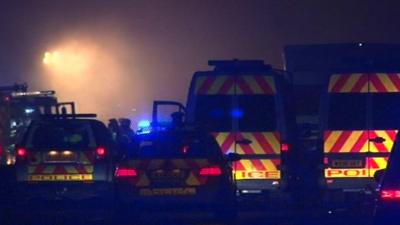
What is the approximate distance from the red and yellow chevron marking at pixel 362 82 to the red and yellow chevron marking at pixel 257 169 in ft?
5.33

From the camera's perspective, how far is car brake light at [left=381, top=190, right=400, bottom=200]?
9.95 meters

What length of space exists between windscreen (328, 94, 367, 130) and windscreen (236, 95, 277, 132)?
3.48 ft

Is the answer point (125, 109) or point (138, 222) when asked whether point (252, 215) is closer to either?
point (138, 222)

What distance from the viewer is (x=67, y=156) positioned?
19.4 metres

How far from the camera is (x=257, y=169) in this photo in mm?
18656

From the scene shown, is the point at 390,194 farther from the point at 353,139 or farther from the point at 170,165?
the point at 353,139

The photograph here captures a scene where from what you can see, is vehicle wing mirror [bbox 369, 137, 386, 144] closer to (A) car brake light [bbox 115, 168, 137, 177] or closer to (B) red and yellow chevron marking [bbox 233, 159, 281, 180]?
(B) red and yellow chevron marking [bbox 233, 159, 281, 180]

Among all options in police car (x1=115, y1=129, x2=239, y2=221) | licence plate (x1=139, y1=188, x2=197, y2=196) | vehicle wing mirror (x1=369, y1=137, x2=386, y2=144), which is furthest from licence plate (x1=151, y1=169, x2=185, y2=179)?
vehicle wing mirror (x1=369, y1=137, x2=386, y2=144)

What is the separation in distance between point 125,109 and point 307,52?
45551 millimetres

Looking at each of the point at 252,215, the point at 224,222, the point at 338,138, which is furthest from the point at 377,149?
the point at 224,222

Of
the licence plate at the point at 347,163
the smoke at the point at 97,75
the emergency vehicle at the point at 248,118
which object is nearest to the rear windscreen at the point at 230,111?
the emergency vehicle at the point at 248,118

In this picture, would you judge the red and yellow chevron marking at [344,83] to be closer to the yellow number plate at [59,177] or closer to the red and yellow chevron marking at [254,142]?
the red and yellow chevron marking at [254,142]

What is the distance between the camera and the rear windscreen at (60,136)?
19.4 meters

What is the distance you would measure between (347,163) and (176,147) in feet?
12.0
